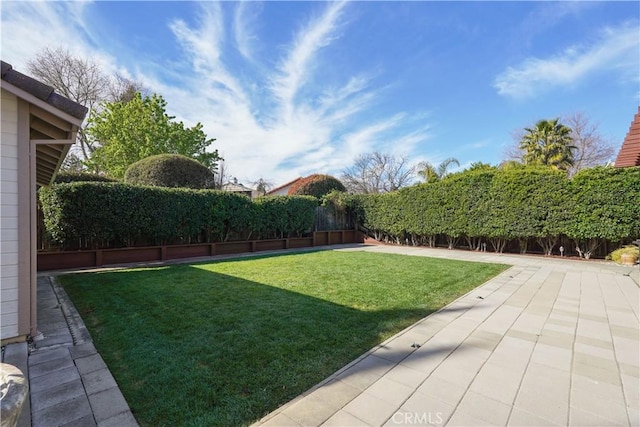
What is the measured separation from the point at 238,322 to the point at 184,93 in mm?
11332

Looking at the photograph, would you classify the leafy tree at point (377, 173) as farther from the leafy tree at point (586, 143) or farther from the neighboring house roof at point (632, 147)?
the neighboring house roof at point (632, 147)

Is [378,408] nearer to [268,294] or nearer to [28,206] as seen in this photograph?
[268,294]

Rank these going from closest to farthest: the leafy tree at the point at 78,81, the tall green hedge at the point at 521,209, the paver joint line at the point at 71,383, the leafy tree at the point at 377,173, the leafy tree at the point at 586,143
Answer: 1. the paver joint line at the point at 71,383
2. the tall green hedge at the point at 521,209
3. the leafy tree at the point at 78,81
4. the leafy tree at the point at 586,143
5. the leafy tree at the point at 377,173

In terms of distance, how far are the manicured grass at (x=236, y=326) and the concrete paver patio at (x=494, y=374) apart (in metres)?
0.28

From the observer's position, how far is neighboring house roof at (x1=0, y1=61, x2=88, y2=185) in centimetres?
285

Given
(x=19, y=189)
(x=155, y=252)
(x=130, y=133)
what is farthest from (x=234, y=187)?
(x=19, y=189)

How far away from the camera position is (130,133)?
1617 cm

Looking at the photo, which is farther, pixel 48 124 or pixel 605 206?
pixel 605 206

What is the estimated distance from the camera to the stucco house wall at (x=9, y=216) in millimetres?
2914

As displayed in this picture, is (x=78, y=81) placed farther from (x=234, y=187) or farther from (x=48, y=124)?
(x=48, y=124)

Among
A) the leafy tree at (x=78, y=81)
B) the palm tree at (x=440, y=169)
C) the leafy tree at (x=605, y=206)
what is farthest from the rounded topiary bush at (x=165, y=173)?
the palm tree at (x=440, y=169)

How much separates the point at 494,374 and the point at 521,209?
934 cm

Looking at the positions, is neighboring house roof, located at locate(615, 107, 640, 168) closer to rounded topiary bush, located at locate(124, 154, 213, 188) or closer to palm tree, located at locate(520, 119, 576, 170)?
palm tree, located at locate(520, 119, 576, 170)

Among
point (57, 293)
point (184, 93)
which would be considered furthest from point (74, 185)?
point (184, 93)
